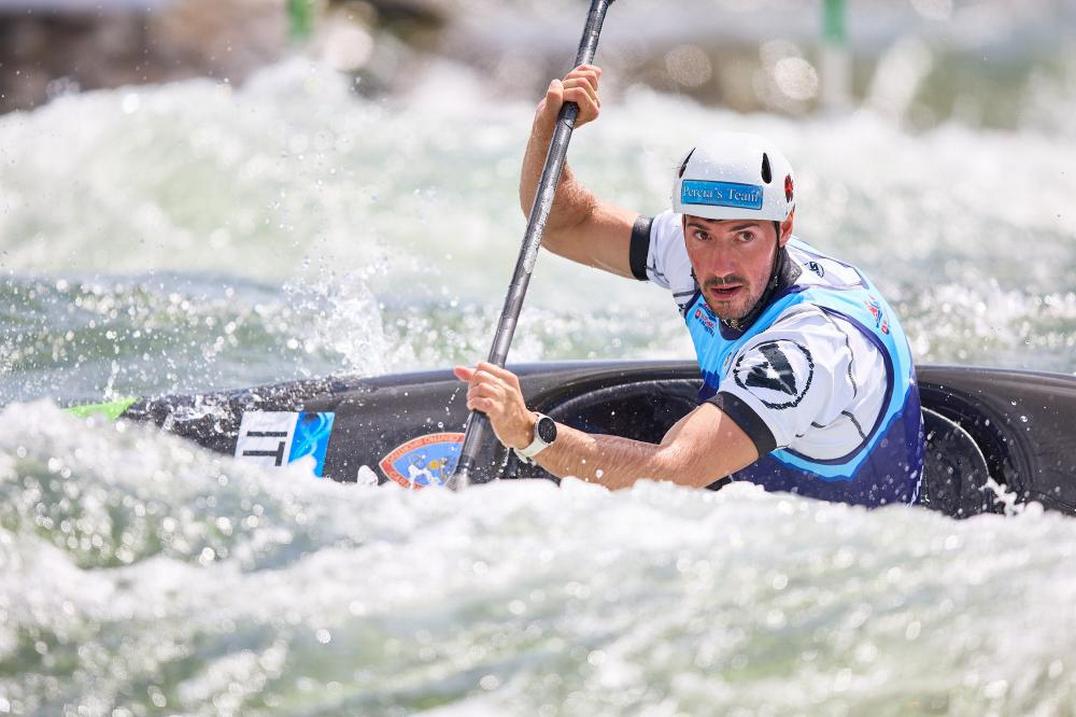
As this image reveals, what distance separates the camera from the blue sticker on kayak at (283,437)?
3.73 metres

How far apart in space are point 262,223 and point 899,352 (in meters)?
5.26

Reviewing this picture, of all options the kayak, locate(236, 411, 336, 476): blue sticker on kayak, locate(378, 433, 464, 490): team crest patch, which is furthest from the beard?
locate(236, 411, 336, 476): blue sticker on kayak

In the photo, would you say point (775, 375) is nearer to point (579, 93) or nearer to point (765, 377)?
point (765, 377)

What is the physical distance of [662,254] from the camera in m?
3.92

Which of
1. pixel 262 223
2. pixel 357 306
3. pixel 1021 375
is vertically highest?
pixel 1021 375

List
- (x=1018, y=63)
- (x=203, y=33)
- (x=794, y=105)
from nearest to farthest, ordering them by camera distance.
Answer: (x=203, y=33) → (x=794, y=105) → (x=1018, y=63)

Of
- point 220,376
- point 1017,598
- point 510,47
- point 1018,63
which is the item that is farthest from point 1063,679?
point 1018,63

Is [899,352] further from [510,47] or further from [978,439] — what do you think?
[510,47]

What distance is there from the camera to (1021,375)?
3799 millimetres

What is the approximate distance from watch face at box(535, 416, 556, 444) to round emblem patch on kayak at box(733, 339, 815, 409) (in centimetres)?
43

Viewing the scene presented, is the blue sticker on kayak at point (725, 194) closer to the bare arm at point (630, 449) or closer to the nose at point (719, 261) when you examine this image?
Answer: the nose at point (719, 261)

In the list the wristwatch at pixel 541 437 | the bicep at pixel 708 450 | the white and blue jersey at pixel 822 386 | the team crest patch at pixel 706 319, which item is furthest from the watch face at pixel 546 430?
the team crest patch at pixel 706 319

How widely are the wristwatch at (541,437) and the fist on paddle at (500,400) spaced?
0.9 inches

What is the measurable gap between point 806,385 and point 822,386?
4 cm
